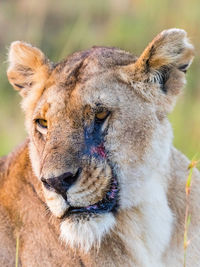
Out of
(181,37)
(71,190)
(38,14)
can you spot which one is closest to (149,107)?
(181,37)

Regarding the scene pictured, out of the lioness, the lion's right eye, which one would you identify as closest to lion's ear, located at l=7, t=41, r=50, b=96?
the lioness

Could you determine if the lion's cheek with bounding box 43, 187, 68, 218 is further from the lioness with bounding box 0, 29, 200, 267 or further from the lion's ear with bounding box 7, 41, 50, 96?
the lion's ear with bounding box 7, 41, 50, 96

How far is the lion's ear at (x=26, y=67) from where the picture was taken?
5.12 m

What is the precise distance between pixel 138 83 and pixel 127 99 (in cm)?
14

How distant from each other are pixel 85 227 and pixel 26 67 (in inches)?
52.7

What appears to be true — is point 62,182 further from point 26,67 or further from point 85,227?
point 26,67

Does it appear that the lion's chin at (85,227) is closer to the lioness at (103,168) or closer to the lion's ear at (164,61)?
the lioness at (103,168)

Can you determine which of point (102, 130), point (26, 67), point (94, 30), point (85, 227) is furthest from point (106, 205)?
point (94, 30)

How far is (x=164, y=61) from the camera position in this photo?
4750mm

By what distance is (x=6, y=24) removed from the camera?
1445 cm

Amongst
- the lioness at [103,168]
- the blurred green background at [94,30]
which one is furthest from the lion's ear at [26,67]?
the blurred green background at [94,30]

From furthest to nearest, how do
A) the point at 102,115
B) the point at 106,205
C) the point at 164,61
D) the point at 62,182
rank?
the point at 164,61, the point at 102,115, the point at 106,205, the point at 62,182

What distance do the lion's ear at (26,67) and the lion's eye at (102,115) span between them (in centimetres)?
65

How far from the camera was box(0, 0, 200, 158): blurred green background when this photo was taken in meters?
10.4
